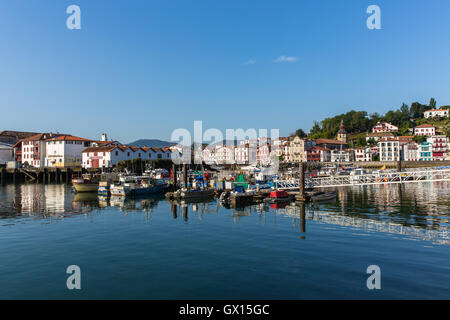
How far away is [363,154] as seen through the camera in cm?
14462

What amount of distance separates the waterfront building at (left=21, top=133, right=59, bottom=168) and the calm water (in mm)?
92870

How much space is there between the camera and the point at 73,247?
22031mm

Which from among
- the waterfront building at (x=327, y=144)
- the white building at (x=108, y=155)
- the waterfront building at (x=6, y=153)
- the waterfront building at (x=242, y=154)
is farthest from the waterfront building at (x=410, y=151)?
the waterfront building at (x=6, y=153)

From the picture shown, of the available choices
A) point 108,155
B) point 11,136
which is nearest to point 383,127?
point 108,155

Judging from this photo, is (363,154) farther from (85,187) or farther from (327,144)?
(85,187)

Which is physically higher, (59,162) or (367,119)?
(367,119)

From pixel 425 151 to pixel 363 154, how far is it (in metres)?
24.8

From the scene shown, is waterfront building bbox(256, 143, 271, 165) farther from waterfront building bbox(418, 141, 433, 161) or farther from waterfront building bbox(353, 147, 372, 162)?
waterfront building bbox(418, 141, 433, 161)

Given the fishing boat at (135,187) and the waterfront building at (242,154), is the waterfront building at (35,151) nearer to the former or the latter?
the fishing boat at (135,187)
